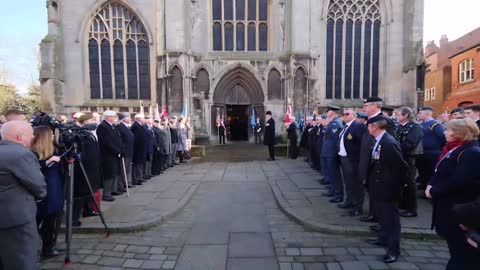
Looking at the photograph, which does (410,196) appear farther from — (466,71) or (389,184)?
(466,71)

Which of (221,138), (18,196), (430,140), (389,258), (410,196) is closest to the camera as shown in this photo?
(18,196)

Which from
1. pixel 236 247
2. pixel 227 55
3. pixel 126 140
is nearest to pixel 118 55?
pixel 227 55

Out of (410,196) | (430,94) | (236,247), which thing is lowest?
(236,247)

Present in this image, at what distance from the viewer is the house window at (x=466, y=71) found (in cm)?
2384

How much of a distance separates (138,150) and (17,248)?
5.31 meters

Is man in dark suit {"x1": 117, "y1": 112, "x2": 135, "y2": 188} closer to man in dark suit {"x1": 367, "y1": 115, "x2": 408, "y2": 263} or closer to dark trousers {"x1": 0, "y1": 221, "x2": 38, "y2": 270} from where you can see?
dark trousers {"x1": 0, "y1": 221, "x2": 38, "y2": 270}

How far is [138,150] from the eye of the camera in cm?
799

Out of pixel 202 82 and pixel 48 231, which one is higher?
pixel 202 82

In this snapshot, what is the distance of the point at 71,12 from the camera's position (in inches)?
716

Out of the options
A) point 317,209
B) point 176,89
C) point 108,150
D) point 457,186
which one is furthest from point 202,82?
point 457,186

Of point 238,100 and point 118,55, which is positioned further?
point 238,100

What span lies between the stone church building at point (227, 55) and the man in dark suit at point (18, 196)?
1388 cm

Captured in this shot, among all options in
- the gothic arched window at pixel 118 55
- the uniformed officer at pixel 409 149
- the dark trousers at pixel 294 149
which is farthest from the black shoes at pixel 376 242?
the gothic arched window at pixel 118 55

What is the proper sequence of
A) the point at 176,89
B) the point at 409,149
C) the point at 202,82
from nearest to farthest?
the point at 409,149, the point at 176,89, the point at 202,82
